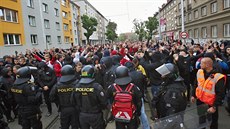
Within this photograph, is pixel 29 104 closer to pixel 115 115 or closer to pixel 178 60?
pixel 115 115

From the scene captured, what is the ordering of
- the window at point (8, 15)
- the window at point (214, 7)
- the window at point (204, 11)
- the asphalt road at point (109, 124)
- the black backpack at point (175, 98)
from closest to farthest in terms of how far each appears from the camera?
1. the black backpack at point (175, 98)
2. the asphalt road at point (109, 124)
3. the window at point (8, 15)
4. the window at point (214, 7)
5. the window at point (204, 11)


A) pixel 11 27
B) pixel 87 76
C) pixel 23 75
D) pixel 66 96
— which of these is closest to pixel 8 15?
pixel 11 27

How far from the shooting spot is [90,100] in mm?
3547

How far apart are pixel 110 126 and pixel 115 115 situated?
6.54ft

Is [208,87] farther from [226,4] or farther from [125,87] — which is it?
[226,4]

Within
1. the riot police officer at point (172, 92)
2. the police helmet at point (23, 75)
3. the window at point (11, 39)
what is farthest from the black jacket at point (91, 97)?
the window at point (11, 39)

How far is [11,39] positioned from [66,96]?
18354 millimetres

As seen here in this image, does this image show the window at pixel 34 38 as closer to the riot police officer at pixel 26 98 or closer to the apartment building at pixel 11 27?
the apartment building at pixel 11 27

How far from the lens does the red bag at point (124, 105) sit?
3326mm

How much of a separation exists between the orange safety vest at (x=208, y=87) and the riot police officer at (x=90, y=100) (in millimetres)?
1958

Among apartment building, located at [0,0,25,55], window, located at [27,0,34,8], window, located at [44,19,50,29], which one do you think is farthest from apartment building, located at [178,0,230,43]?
window, located at [44,19,50,29]

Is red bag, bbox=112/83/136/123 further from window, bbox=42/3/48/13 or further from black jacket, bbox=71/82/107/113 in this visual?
window, bbox=42/3/48/13

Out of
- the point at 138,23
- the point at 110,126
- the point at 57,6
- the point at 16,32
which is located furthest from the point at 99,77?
the point at 138,23

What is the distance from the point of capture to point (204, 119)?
3.13 m
